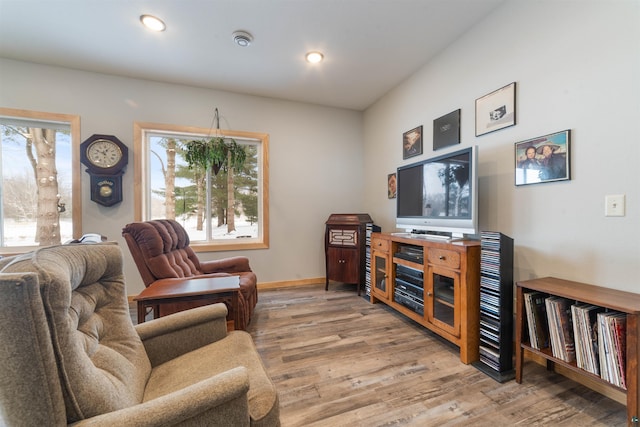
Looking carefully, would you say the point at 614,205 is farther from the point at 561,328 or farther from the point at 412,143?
the point at 412,143

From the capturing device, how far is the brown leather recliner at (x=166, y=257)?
2.01m

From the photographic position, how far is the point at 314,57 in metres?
2.69

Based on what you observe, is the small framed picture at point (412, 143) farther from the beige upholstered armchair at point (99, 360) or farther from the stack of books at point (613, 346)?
the beige upholstered armchair at point (99, 360)

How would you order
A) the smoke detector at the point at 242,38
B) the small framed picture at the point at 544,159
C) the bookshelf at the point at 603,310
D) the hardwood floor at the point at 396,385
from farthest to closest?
the smoke detector at the point at 242,38 → the small framed picture at the point at 544,159 → the hardwood floor at the point at 396,385 → the bookshelf at the point at 603,310

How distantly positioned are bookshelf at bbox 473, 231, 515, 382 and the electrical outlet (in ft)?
1.63

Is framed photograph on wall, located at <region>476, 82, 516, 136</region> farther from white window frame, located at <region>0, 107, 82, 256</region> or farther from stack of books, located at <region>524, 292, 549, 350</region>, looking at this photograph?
white window frame, located at <region>0, 107, 82, 256</region>

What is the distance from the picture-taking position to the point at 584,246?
160cm

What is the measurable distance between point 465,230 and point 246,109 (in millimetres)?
3062

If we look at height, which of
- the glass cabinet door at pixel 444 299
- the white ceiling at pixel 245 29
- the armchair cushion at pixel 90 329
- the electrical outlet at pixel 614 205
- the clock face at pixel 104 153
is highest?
the white ceiling at pixel 245 29

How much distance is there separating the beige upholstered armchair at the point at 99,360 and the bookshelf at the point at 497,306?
5.14 feet

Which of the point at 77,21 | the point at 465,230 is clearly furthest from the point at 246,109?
the point at 465,230

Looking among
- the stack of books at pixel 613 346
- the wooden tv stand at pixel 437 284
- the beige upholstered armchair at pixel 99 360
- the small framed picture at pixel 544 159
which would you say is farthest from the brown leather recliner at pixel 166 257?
the small framed picture at pixel 544 159

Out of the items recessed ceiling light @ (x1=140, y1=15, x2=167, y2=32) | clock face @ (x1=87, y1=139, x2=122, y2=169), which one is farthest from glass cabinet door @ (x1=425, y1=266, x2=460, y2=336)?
clock face @ (x1=87, y1=139, x2=122, y2=169)

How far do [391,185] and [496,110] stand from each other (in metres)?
1.49
